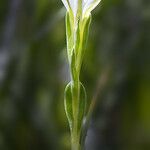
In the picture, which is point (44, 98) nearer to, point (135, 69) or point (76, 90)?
point (135, 69)

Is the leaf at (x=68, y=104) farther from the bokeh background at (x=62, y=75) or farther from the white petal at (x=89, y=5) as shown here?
the bokeh background at (x=62, y=75)

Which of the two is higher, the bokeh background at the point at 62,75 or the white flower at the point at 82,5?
the white flower at the point at 82,5

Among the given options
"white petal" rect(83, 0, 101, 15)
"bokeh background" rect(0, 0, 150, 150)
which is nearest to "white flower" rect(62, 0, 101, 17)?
"white petal" rect(83, 0, 101, 15)

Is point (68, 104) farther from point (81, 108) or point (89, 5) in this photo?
point (89, 5)

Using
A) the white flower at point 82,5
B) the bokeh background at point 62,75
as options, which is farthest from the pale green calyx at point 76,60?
the bokeh background at point 62,75

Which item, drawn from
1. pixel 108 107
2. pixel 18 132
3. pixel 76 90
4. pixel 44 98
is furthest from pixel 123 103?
pixel 76 90
